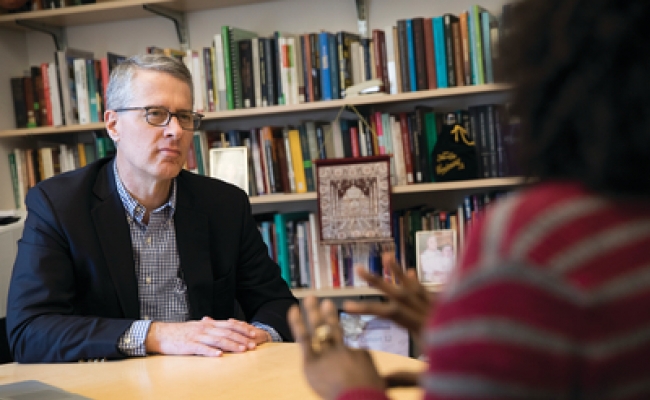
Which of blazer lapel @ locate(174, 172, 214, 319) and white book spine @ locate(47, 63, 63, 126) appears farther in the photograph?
white book spine @ locate(47, 63, 63, 126)

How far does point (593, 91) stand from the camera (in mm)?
506

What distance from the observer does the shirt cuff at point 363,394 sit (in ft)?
2.09

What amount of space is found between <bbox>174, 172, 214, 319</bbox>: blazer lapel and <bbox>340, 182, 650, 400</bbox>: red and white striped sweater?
1457 millimetres

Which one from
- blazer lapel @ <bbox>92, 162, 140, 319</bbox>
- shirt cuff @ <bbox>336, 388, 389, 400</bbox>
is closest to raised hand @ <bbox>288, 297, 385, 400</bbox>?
shirt cuff @ <bbox>336, 388, 389, 400</bbox>

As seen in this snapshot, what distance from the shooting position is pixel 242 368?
1.42 meters

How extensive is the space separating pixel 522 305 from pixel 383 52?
2437 millimetres

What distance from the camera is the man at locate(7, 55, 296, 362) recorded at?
171cm

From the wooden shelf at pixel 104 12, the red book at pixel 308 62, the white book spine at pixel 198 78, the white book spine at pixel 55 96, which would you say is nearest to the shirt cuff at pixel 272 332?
the red book at pixel 308 62

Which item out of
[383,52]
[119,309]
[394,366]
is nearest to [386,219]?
[383,52]

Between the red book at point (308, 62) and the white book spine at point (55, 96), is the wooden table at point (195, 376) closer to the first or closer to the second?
the red book at point (308, 62)

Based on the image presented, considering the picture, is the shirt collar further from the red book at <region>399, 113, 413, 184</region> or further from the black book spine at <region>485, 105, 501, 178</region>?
the black book spine at <region>485, 105, 501, 178</region>

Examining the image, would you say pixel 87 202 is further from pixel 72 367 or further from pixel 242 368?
pixel 242 368

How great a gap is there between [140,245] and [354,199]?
111cm

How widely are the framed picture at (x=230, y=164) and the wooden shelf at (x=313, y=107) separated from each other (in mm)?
203
